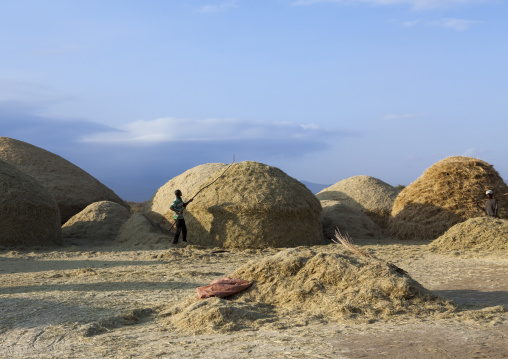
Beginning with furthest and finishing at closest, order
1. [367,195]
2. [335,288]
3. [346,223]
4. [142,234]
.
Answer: [367,195], [346,223], [142,234], [335,288]

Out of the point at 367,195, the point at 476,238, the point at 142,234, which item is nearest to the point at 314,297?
the point at 476,238

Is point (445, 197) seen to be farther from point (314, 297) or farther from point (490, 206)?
point (314, 297)

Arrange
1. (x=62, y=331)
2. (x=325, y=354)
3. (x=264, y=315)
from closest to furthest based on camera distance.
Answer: (x=325, y=354), (x=62, y=331), (x=264, y=315)

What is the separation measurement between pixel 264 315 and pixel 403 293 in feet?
5.76

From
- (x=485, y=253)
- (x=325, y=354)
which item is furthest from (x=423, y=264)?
(x=325, y=354)

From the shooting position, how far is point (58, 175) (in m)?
20.7

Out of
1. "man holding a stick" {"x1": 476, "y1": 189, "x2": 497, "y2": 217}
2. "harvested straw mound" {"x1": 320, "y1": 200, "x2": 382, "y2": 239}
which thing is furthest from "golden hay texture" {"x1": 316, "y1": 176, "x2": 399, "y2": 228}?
"man holding a stick" {"x1": 476, "y1": 189, "x2": 497, "y2": 217}

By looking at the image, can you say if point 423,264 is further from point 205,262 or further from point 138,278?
point 138,278

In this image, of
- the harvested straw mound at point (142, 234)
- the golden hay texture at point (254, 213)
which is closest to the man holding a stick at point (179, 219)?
the golden hay texture at point (254, 213)

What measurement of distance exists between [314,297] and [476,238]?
8.03 metres

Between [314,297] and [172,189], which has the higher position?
[172,189]

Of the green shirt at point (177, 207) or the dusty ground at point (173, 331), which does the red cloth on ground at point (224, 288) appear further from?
the green shirt at point (177, 207)

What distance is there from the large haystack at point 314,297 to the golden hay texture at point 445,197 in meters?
9.46

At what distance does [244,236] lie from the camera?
1471 centimetres
